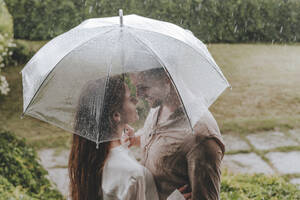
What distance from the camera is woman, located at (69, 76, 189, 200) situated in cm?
174

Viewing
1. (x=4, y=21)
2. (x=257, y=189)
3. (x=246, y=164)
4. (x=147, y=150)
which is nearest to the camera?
(x=147, y=150)

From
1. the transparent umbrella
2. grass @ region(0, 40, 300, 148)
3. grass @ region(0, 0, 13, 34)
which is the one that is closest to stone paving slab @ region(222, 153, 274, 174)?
grass @ region(0, 40, 300, 148)

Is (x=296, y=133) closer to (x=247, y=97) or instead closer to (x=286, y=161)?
(x=286, y=161)

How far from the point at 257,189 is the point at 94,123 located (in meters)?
1.99

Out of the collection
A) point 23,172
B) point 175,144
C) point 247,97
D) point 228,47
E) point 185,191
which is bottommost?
point 247,97

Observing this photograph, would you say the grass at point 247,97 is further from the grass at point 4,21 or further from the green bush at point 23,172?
the green bush at point 23,172

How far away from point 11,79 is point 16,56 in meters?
0.82

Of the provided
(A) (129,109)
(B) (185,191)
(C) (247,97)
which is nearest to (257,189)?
(B) (185,191)

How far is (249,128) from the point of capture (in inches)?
216

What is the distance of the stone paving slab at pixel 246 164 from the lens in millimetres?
4445

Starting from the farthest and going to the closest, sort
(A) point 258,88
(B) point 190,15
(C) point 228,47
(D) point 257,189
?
1. (C) point 228,47
2. (B) point 190,15
3. (A) point 258,88
4. (D) point 257,189

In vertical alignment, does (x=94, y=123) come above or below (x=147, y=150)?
above

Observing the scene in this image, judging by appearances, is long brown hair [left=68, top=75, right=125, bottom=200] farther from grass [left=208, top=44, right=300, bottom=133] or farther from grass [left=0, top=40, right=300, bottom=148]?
grass [left=208, top=44, right=300, bottom=133]

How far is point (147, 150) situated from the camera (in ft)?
6.64
